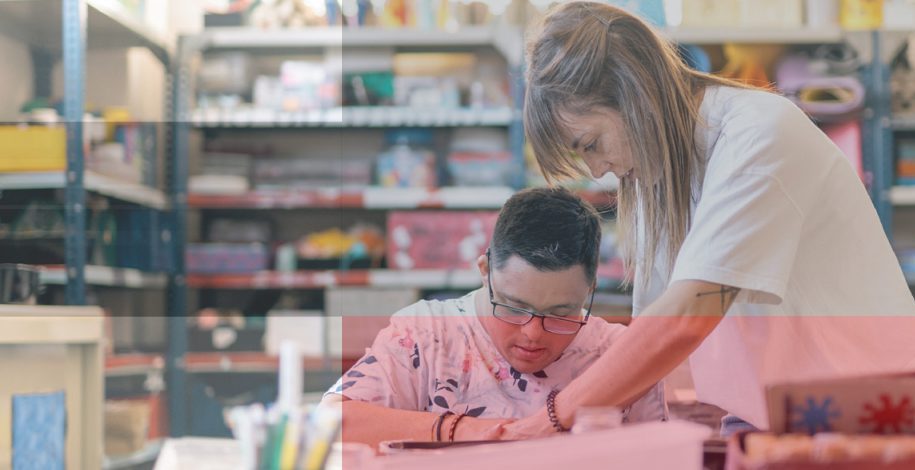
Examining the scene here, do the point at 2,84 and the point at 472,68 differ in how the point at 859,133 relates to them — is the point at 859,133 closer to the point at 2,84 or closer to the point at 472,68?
the point at 472,68

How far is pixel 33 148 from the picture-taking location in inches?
146

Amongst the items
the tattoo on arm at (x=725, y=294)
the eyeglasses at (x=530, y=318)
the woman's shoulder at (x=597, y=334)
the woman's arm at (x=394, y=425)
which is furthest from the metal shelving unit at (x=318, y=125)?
the tattoo on arm at (x=725, y=294)

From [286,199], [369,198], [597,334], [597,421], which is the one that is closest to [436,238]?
[369,198]

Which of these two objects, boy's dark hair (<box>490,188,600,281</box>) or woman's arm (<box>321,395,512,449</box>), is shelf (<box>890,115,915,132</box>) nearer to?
boy's dark hair (<box>490,188,600,281</box>)

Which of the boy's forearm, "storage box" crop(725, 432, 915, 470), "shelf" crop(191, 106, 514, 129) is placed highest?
"shelf" crop(191, 106, 514, 129)

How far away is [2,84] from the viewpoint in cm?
371

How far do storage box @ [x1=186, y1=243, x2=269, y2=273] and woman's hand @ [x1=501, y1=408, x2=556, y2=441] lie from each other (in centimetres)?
323

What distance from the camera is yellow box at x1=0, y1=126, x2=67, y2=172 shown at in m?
3.68

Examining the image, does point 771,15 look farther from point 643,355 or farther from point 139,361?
point 643,355

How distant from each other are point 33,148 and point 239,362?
3.96 feet

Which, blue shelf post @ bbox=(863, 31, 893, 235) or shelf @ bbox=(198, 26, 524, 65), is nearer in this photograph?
blue shelf post @ bbox=(863, 31, 893, 235)

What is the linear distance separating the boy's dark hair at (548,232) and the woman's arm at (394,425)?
0.29 meters

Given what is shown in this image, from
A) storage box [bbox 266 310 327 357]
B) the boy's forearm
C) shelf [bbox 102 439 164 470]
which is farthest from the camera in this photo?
storage box [bbox 266 310 327 357]

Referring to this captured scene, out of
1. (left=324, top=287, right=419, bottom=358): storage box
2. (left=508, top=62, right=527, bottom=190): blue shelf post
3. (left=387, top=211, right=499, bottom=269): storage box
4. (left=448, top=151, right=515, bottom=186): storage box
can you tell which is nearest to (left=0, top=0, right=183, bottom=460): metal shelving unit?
(left=324, top=287, right=419, bottom=358): storage box
